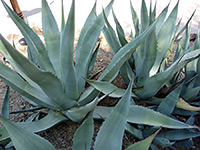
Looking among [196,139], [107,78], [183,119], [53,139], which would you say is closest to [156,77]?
[107,78]

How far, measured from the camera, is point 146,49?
1.08 metres

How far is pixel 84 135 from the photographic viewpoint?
0.77m

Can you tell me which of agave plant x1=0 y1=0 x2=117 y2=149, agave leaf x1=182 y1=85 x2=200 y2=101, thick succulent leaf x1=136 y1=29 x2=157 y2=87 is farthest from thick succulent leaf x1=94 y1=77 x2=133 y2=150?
agave leaf x1=182 y1=85 x2=200 y2=101

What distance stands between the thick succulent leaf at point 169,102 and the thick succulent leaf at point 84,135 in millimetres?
502

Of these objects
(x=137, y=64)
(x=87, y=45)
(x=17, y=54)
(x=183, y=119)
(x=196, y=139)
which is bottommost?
(x=196, y=139)

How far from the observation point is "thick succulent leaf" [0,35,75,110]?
0.69m

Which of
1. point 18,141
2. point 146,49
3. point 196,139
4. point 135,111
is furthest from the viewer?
point 196,139

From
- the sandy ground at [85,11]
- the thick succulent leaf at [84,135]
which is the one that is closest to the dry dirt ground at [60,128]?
the thick succulent leaf at [84,135]

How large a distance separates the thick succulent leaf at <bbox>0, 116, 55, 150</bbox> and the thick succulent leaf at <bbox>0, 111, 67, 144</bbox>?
310 millimetres

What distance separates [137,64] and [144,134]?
426 mm

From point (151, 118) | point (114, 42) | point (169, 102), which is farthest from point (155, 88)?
point (114, 42)

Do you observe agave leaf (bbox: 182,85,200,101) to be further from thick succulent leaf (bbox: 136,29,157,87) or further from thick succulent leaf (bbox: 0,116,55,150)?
thick succulent leaf (bbox: 0,116,55,150)

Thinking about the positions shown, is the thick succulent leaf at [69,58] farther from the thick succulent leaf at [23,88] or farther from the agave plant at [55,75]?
the thick succulent leaf at [23,88]

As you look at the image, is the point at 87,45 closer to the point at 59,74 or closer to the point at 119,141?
the point at 59,74
